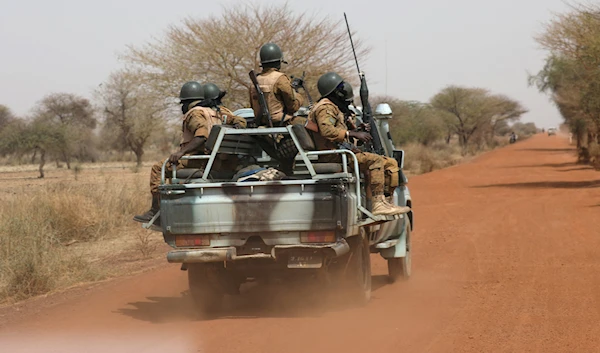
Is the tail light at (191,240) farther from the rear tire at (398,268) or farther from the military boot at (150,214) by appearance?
the rear tire at (398,268)

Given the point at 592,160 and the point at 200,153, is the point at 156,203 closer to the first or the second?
the point at 200,153

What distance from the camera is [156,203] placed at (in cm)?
881

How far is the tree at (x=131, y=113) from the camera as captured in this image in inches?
989

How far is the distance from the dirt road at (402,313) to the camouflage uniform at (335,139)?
1277mm

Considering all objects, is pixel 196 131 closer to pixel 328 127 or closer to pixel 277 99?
pixel 277 99

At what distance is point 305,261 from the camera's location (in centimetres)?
773

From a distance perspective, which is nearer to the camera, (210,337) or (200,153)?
(210,337)

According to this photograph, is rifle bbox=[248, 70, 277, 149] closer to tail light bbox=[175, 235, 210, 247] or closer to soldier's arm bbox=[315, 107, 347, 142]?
soldier's arm bbox=[315, 107, 347, 142]

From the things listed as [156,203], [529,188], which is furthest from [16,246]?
Result: [529,188]

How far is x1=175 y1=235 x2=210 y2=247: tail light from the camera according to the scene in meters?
7.88

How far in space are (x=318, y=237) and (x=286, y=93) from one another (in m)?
1.87

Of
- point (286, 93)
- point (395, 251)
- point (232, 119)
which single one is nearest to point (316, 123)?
point (286, 93)

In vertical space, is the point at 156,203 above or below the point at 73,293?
above

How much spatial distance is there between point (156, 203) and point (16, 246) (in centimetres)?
325
